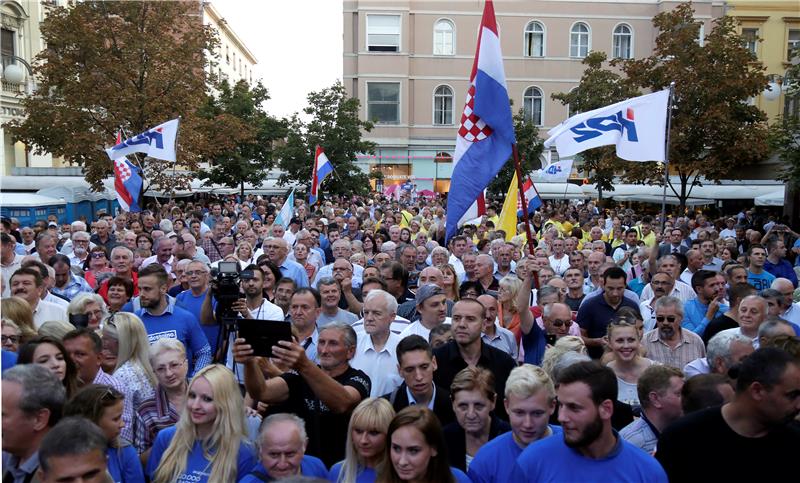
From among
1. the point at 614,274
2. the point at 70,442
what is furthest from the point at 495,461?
the point at 614,274

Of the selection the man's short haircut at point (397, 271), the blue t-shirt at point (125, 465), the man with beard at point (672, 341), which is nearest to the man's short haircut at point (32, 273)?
the blue t-shirt at point (125, 465)

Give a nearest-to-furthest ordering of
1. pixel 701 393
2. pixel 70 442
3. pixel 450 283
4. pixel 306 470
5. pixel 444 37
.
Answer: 1. pixel 70 442
2. pixel 306 470
3. pixel 701 393
4. pixel 450 283
5. pixel 444 37

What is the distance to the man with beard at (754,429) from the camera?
3.16 m

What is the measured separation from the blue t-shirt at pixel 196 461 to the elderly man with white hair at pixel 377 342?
1.88 meters

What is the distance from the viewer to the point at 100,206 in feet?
89.9

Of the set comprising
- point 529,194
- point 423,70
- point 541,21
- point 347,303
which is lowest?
point 347,303

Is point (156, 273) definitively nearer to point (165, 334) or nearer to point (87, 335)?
point (165, 334)

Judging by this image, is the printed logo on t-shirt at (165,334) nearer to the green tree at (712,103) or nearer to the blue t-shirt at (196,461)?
the blue t-shirt at (196,461)

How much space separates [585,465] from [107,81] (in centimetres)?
2273

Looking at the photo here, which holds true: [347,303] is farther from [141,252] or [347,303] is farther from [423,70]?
[423,70]

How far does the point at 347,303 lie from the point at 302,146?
81.7 feet

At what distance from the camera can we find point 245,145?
1358 inches

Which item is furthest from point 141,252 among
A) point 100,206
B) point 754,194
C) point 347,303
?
point 754,194

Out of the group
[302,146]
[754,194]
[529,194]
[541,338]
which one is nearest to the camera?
[541,338]
